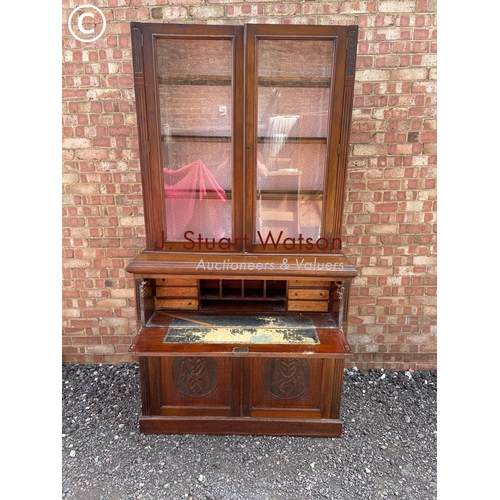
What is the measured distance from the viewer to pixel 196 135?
1816mm

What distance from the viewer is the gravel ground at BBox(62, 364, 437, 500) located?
1.69 metres

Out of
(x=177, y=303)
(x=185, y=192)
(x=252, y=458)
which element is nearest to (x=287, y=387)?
(x=252, y=458)

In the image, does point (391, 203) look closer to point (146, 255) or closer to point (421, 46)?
point (421, 46)

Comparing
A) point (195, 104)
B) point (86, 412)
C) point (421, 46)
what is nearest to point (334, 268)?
point (195, 104)

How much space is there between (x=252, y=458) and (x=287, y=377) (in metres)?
0.47

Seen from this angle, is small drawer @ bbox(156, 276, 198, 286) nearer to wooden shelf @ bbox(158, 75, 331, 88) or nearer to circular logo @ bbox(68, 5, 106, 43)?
wooden shelf @ bbox(158, 75, 331, 88)

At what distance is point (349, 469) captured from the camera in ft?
5.90

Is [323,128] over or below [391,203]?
over

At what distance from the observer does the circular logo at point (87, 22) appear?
2.09 m

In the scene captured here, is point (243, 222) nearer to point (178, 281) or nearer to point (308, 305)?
point (178, 281)

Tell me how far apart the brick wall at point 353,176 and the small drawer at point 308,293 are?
51cm

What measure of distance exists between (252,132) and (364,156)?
897 mm

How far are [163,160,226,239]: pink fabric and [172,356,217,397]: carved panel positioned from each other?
0.70m

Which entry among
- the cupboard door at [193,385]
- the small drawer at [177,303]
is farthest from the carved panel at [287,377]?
the small drawer at [177,303]
